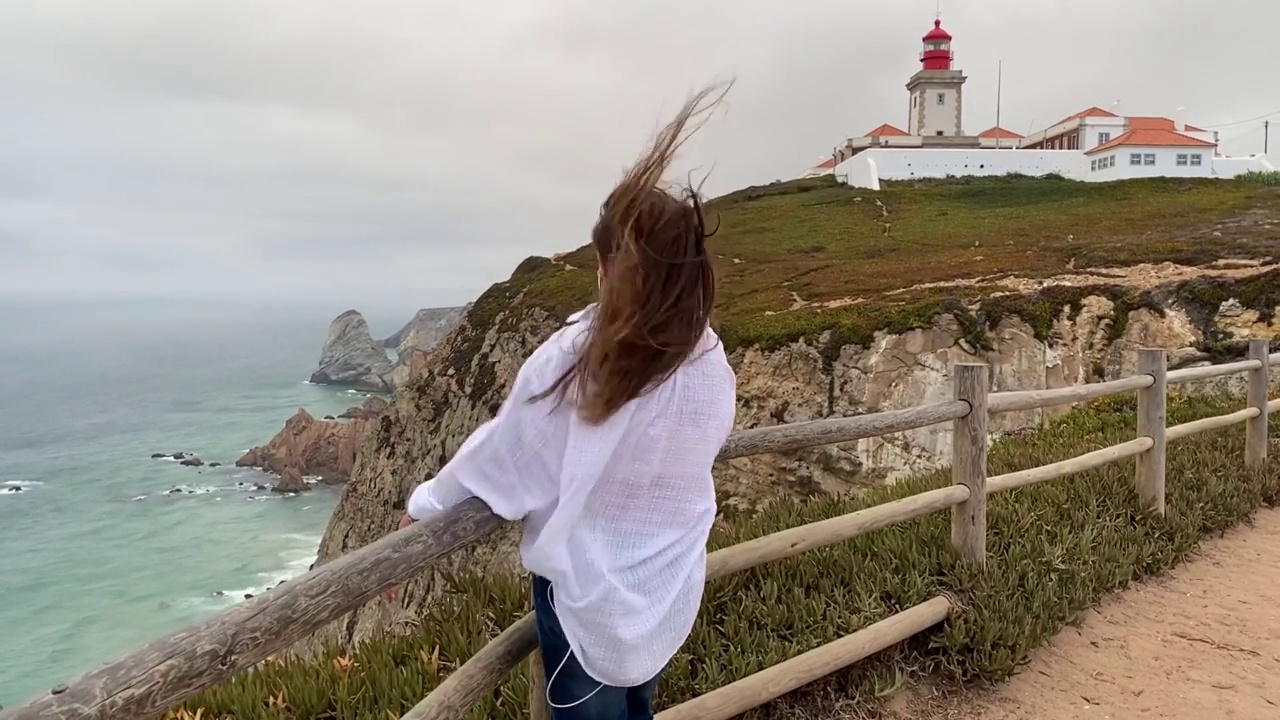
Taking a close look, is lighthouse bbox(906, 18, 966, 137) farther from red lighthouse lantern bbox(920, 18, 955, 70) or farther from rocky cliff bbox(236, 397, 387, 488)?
rocky cliff bbox(236, 397, 387, 488)

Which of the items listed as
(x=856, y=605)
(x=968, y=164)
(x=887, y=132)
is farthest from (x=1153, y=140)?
(x=856, y=605)

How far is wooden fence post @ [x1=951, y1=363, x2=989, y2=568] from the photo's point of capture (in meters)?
4.27

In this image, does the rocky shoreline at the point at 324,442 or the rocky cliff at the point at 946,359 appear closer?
the rocky cliff at the point at 946,359

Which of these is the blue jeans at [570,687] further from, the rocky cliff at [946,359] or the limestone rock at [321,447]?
the limestone rock at [321,447]

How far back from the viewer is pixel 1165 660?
434 cm

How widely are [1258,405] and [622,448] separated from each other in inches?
278

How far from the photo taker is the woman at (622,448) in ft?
6.08

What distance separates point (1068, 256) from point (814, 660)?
1948 centimetres

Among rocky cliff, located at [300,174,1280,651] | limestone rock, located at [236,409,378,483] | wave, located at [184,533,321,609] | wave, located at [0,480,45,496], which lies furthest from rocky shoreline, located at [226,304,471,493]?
wave, located at [0,480,45,496]

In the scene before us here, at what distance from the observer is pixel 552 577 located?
6.51 ft

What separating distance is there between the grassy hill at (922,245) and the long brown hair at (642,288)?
7.19 m

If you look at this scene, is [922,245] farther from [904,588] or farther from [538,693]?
[538,693]

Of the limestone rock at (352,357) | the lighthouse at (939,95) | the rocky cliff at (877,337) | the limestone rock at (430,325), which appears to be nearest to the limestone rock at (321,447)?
the rocky cliff at (877,337)

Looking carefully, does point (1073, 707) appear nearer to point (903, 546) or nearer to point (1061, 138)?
point (903, 546)
